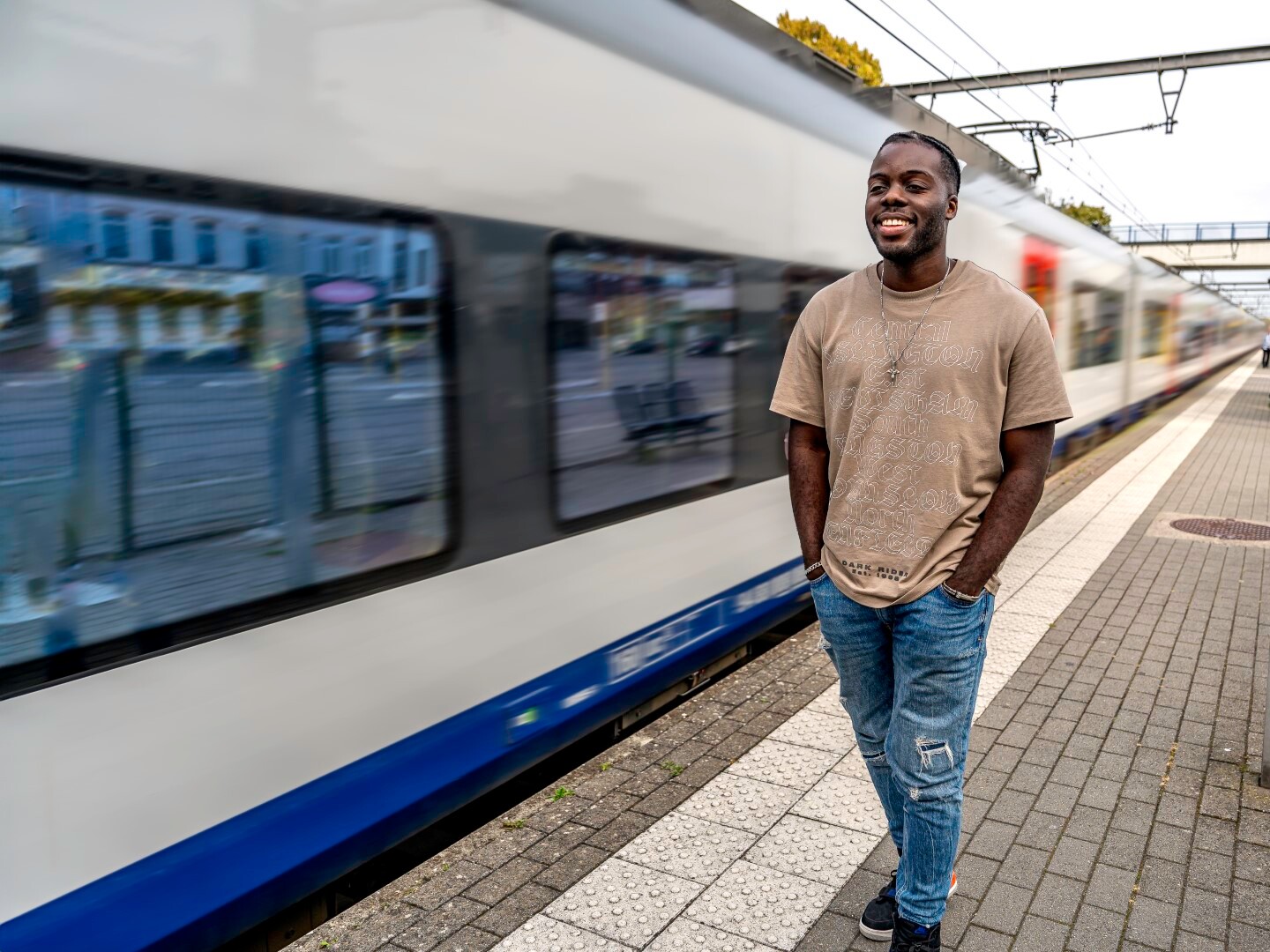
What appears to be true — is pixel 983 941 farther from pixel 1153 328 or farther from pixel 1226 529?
pixel 1153 328

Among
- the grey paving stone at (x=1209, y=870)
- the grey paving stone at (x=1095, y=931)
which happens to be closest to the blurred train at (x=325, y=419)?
the grey paving stone at (x=1095, y=931)

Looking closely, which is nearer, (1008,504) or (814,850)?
(1008,504)

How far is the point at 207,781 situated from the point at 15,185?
129 cm

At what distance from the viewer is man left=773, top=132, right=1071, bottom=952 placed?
7.24 feet

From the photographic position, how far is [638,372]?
12.8ft

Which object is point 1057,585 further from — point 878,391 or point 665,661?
point 878,391

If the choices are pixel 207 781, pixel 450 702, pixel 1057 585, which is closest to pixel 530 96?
pixel 450 702

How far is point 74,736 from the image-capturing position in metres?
2.14

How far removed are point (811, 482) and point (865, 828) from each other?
1.41 m

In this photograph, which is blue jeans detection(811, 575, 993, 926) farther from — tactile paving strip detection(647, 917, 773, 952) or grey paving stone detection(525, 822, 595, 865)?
grey paving stone detection(525, 822, 595, 865)

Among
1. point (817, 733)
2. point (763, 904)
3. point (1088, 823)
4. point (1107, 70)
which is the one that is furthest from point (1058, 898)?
point (1107, 70)

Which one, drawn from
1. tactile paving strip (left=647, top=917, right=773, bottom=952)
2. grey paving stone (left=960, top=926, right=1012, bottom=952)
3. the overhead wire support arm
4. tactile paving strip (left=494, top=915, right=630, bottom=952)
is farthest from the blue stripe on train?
the overhead wire support arm

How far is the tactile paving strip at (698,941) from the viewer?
2.72 meters

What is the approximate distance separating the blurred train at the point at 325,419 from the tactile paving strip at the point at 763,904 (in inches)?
30.0
